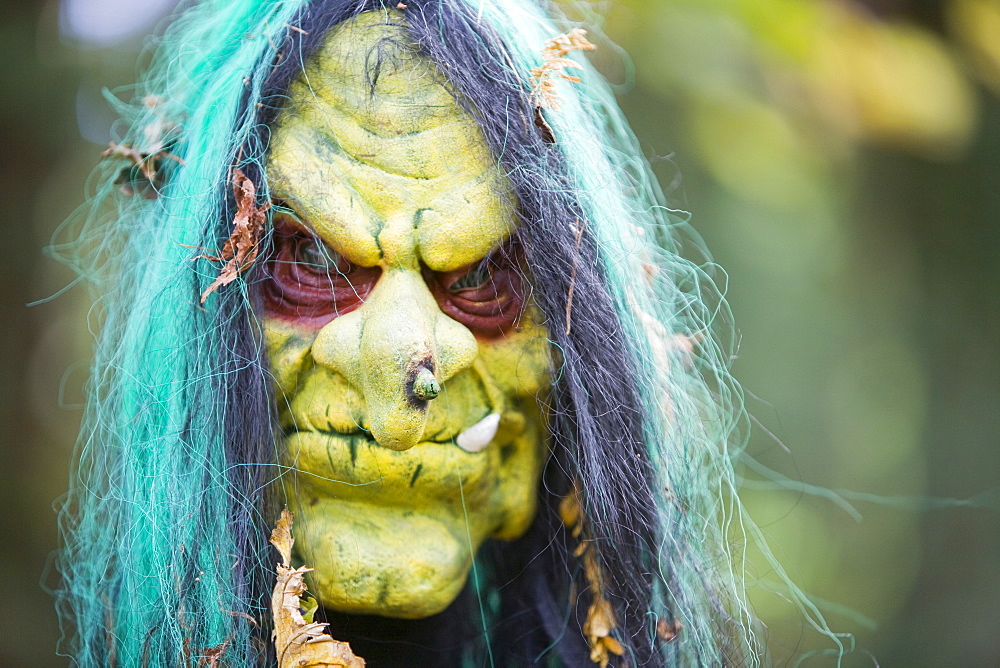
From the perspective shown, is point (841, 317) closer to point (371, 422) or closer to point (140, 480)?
point (371, 422)

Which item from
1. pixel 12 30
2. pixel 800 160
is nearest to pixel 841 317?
pixel 800 160

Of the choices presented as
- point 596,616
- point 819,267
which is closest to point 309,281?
point 596,616

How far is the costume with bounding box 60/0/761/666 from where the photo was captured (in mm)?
656

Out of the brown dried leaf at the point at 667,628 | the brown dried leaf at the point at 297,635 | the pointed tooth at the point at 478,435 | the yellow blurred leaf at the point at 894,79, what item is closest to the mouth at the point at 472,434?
the pointed tooth at the point at 478,435

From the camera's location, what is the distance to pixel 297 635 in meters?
0.63

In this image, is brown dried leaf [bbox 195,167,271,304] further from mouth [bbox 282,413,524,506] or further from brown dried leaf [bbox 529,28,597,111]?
brown dried leaf [bbox 529,28,597,111]

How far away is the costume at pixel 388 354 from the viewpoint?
0.66 meters

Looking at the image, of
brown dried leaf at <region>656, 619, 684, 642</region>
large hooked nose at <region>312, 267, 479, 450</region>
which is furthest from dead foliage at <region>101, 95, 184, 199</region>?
brown dried leaf at <region>656, 619, 684, 642</region>

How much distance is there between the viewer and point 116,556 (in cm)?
77

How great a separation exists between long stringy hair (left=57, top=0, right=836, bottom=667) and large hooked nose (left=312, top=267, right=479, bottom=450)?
86mm

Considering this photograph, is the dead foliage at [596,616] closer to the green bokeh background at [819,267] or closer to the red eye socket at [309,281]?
the red eye socket at [309,281]

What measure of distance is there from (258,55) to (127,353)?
314mm

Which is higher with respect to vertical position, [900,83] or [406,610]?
[406,610]

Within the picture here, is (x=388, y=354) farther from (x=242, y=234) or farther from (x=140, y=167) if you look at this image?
(x=140, y=167)
